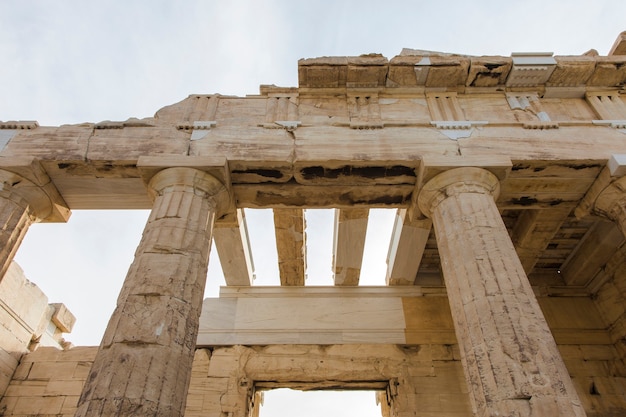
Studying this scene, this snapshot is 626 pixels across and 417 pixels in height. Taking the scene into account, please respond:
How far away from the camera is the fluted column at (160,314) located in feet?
12.9

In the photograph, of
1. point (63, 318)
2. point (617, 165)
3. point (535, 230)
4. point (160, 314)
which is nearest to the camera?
point (160, 314)

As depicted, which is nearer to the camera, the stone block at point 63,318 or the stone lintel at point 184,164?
the stone lintel at point 184,164

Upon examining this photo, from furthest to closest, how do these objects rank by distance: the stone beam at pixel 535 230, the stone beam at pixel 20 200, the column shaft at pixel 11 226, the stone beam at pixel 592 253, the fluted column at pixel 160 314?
the stone beam at pixel 592 253
the stone beam at pixel 535 230
the stone beam at pixel 20 200
the column shaft at pixel 11 226
the fluted column at pixel 160 314

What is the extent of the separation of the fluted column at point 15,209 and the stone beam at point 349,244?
4694 millimetres

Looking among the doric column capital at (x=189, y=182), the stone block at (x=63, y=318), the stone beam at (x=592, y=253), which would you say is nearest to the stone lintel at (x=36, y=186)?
the doric column capital at (x=189, y=182)

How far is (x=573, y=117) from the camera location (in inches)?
285

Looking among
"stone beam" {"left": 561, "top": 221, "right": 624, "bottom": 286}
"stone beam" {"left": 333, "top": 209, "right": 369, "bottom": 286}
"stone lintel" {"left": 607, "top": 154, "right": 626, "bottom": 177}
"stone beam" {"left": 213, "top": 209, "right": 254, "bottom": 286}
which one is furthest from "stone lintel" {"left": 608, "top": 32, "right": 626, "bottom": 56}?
"stone beam" {"left": 213, "top": 209, "right": 254, "bottom": 286}

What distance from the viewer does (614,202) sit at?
6188 mm

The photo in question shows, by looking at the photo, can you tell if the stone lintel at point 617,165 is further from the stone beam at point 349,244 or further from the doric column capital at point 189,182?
the doric column capital at point 189,182

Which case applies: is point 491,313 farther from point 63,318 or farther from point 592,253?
point 63,318

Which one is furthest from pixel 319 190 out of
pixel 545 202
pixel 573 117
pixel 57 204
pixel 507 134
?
pixel 573 117

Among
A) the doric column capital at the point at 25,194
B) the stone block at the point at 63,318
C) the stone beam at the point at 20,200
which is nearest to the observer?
the stone beam at the point at 20,200

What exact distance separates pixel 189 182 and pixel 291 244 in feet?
9.74

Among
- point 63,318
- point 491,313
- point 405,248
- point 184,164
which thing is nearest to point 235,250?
point 184,164
